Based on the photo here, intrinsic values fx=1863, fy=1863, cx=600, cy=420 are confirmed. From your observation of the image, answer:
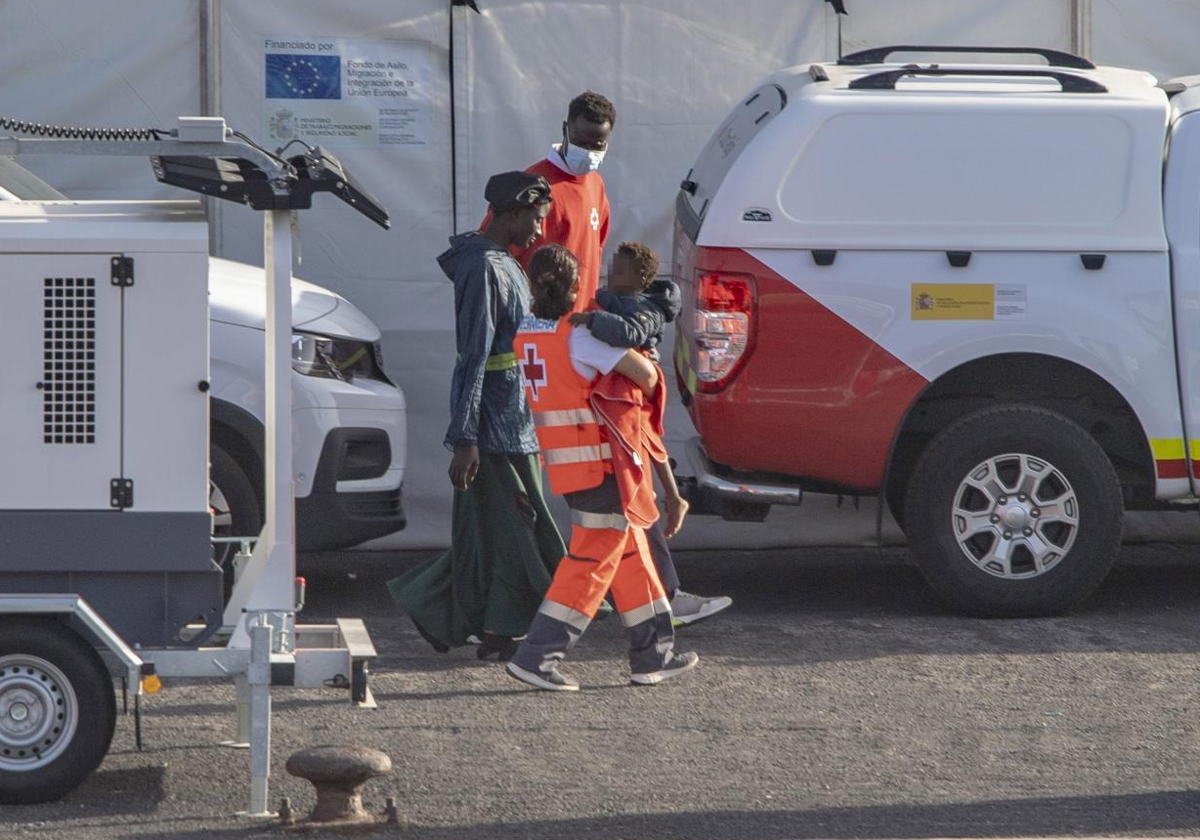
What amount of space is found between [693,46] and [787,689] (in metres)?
4.13

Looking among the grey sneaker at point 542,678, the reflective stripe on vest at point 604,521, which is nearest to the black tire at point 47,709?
the grey sneaker at point 542,678

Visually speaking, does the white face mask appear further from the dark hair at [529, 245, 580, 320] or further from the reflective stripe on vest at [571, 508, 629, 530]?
the reflective stripe on vest at [571, 508, 629, 530]

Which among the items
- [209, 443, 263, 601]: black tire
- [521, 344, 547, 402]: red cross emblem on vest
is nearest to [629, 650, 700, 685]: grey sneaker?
[521, 344, 547, 402]: red cross emblem on vest

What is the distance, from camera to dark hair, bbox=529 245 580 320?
6.39 metres

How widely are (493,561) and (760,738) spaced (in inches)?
52.2

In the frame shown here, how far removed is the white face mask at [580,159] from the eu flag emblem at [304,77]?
224cm

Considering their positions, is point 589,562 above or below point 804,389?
below

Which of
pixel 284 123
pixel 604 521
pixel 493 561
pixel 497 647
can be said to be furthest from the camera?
pixel 284 123

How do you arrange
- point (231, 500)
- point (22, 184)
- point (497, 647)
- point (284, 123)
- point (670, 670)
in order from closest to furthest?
point (670, 670) < point (497, 647) < point (231, 500) < point (22, 184) < point (284, 123)

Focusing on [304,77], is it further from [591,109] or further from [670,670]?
[670,670]

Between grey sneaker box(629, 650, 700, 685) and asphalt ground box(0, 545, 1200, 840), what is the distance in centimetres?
4

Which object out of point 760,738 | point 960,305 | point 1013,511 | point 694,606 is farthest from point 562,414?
point 1013,511

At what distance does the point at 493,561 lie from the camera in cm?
681

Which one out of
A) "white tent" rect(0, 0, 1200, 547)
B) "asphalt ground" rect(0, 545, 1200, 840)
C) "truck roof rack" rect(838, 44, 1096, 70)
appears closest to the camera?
"asphalt ground" rect(0, 545, 1200, 840)
